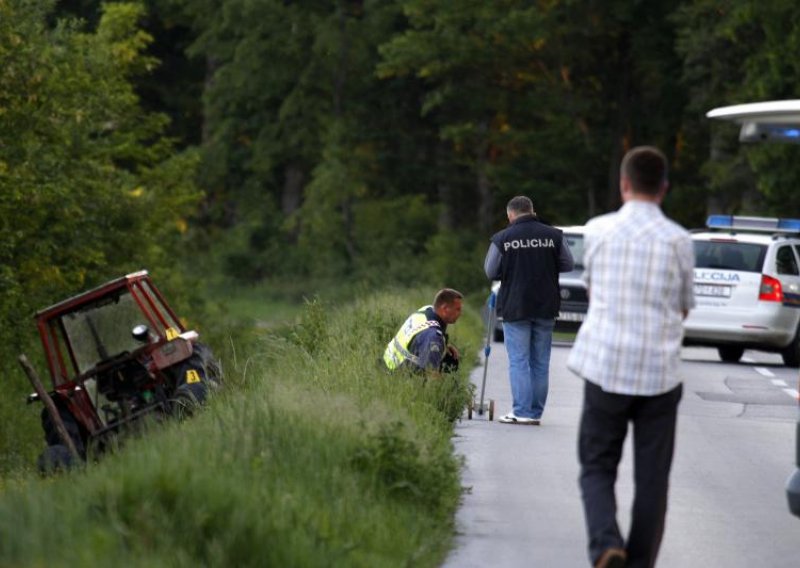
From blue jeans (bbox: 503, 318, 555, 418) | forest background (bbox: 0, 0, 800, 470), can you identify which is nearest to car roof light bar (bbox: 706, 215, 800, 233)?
forest background (bbox: 0, 0, 800, 470)

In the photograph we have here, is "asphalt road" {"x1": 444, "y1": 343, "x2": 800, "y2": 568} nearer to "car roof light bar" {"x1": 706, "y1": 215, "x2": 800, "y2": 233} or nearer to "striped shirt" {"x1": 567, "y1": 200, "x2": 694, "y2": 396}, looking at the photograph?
"striped shirt" {"x1": 567, "y1": 200, "x2": 694, "y2": 396}

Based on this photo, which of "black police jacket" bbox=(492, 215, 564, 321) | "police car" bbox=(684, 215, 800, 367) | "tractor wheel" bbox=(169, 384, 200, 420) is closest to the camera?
"tractor wheel" bbox=(169, 384, 200, 420)

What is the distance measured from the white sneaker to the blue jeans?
23 centimetres

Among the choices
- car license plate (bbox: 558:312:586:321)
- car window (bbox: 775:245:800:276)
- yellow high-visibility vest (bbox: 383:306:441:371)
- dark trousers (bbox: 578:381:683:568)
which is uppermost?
dark trousers (bbox: 578:381:683:568)

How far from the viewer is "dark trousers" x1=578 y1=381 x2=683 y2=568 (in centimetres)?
812

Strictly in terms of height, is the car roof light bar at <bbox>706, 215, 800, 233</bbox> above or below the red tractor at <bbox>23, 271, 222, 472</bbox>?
above

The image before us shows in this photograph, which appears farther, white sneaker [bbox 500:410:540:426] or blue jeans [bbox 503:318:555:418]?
white sneaker [bbox 500:410:540:426]

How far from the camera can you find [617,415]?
815 cm

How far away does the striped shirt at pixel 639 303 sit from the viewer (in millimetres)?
8055

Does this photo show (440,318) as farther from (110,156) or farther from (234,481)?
(110,156)

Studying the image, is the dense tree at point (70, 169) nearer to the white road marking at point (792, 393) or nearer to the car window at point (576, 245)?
the car window at point (576, 245)

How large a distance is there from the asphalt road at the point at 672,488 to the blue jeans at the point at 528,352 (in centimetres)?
37

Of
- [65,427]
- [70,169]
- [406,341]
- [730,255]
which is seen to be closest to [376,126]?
[70,169]

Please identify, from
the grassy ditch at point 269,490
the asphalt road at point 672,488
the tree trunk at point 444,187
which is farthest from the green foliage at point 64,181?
the tree trunk at point 444,187
